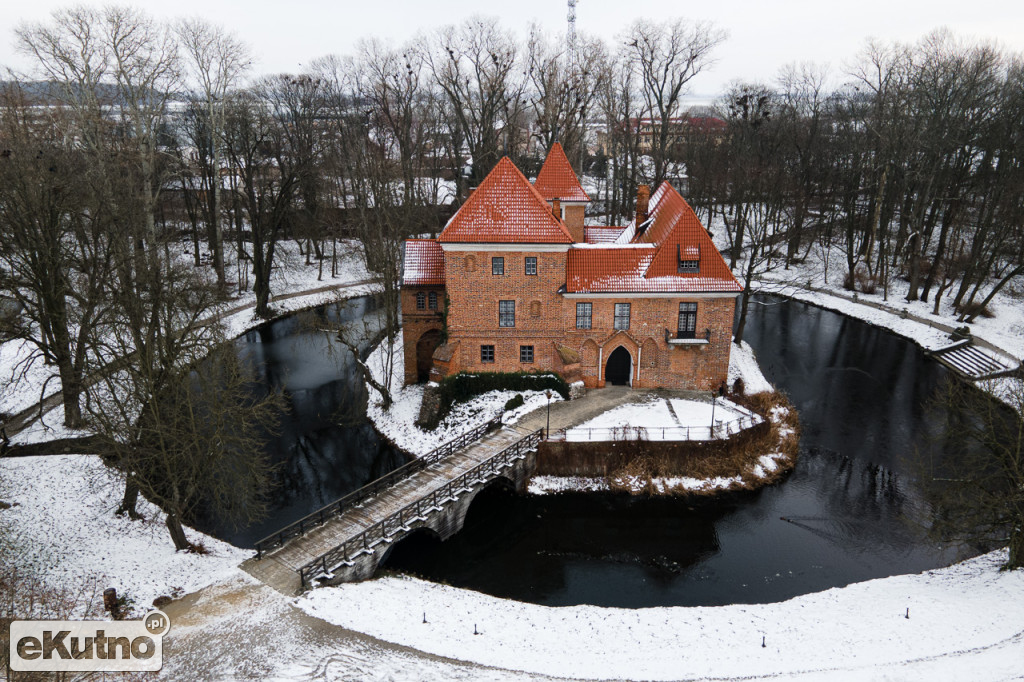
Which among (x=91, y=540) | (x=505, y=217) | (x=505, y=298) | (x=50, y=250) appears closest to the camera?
(x=91, y=540)

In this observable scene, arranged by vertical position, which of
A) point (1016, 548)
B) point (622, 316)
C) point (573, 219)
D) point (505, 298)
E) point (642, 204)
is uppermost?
point (642, 204)

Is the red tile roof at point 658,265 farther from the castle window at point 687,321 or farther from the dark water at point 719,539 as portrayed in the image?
the dark water at point 719,539

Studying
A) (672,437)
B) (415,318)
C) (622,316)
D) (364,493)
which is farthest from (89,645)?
(622,316)

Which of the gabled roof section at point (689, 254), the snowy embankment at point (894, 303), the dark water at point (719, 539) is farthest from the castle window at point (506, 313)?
the snowy embankment at point (894, 303)

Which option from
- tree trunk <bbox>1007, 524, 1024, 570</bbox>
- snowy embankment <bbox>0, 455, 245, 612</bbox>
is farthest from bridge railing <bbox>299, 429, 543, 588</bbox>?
tree trunk <bbox>1007, 524, 1024, 570</bbox>

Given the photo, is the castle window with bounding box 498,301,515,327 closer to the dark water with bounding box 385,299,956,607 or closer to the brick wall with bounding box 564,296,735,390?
the brick wall with bounding box 564,296,735,390

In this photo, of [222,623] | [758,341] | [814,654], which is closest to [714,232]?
[758,341]

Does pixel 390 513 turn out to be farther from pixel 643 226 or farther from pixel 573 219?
pixel 573 219

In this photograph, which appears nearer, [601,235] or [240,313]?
[601,235]
